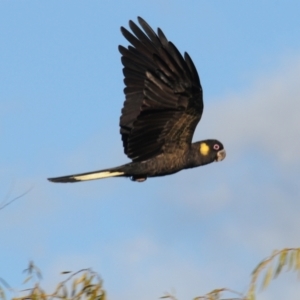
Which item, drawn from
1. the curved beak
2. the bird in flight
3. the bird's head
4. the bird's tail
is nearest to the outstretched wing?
the bird in flight

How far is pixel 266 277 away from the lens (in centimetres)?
396

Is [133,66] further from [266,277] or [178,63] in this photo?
[266,277]

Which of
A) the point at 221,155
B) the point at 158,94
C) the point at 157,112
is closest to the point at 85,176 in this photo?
the point at 157,112

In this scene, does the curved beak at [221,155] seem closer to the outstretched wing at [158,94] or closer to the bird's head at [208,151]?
the bird's head at [208,151]

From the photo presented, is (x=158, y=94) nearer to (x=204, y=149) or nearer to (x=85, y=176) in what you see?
(x=204, y=149)

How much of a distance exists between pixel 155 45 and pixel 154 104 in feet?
1.95

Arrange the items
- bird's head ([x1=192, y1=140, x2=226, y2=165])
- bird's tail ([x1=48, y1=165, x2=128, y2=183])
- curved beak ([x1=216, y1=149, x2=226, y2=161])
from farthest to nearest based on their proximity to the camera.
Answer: curved beak ([x1=216, y1=149, x2=226, y2=161]), bird's head ([x1=192, y1=140, x2=226, y2=165]), bird's tail ([x1=48, y1=165, x2=128, y2=183])

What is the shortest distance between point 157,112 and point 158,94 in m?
0.19

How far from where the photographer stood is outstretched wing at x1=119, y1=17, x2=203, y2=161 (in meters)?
7.11

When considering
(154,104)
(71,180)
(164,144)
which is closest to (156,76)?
(154,104)

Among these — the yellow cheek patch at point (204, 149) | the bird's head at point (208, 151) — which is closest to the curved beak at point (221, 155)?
the bird's head at point (208, 151)

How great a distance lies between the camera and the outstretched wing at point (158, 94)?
23.3 ft

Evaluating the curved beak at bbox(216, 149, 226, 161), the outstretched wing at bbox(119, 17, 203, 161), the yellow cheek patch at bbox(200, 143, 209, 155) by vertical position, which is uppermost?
the outstretched wing at bbox(119, 17, 203, 161)

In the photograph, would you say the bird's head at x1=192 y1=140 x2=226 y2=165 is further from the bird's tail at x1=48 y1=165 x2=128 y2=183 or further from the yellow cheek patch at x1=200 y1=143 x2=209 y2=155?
the bird's tail at x1=48 y1=165 x2=128 y2=183
